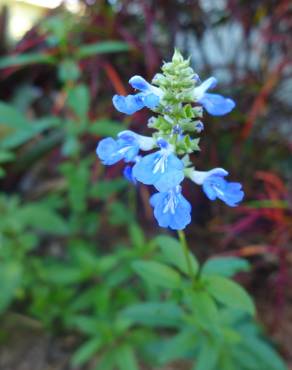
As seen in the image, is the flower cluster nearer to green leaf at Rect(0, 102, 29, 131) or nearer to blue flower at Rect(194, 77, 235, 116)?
blue flower at Rect(194, 77, 235, 116)

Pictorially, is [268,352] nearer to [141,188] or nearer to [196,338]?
[196,338]

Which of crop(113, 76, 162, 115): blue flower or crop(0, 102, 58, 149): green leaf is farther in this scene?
crop(0, 102, 58, 149): green leaf

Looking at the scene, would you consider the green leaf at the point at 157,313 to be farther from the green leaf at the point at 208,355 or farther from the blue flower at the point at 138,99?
the blue flower at the point at 138,99

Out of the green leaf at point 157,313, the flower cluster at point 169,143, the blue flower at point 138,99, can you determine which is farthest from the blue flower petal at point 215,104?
the green leaf at point 157,313

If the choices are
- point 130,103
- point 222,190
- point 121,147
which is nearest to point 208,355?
point 222,190

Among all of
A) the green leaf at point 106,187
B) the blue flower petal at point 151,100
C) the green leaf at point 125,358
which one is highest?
the blue flower petal at point 151,100

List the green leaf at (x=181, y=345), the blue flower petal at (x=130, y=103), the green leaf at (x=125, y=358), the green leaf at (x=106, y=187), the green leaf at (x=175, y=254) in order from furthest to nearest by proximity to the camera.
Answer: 1. the green leaf at (x=106, y=187)
2. the green leaf at (x=125, y=358)
3. the green leaf at (x=181, y=345)
4. the green leaf at (x=175, y=254)
5. the blue flower petal at (x=130, y=103)

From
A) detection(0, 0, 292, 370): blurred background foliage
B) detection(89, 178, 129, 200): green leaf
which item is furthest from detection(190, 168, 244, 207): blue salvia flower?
detection(89, 178, 129, 200): green leaf

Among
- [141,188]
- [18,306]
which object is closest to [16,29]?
[141,188]
